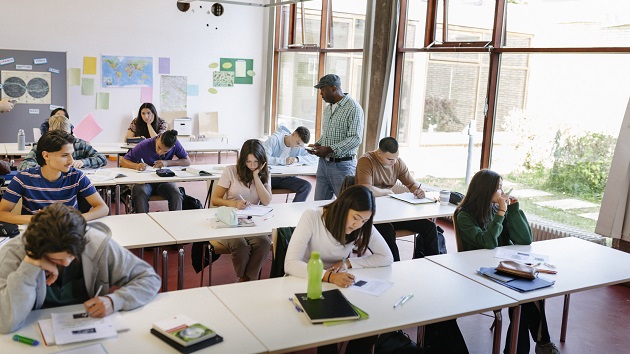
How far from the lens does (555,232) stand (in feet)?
19.3

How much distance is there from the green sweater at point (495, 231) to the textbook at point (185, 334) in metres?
2.06

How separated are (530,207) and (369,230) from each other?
3.64 meters

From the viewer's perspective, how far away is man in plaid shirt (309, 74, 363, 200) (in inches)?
235

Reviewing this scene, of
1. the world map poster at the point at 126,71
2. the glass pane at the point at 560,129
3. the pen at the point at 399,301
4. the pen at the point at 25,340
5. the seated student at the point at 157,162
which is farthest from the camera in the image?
the world map poster at the point at 126,71

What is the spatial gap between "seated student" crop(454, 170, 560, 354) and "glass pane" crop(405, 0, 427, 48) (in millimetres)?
4086

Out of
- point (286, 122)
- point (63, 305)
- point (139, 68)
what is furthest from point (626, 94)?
point (139, 68)

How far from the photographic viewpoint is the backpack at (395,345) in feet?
10.4

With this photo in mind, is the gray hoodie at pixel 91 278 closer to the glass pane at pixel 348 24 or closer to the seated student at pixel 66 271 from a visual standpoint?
the seated student at pixel 66 271

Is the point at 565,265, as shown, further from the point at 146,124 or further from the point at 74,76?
the point at 74,76

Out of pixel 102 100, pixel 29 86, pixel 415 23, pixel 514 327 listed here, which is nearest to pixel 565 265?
pixel 514 327

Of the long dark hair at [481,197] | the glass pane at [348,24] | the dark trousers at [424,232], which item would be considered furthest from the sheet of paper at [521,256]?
the glass pane at [348,24]

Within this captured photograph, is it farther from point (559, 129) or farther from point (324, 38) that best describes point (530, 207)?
point (324, 38)

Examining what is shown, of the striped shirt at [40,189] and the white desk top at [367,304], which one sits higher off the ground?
the striped shirt at [40,189]

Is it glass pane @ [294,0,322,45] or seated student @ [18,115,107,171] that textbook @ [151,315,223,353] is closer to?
seated student @ [18,115,107,171]
